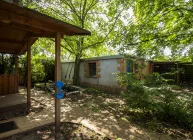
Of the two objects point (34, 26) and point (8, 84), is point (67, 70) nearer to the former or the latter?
point (8, 84)

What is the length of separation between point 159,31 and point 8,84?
23.9 ft

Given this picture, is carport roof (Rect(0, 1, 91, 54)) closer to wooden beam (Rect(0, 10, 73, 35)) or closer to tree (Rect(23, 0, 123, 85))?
wooden beam (Rect(0, 10, 73, 35))

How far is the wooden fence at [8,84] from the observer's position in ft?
19.6

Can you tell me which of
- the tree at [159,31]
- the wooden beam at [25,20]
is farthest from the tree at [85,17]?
the wooden beam at [25,20]

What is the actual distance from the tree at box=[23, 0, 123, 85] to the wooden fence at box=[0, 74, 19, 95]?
3878mm

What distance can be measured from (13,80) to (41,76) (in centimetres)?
405

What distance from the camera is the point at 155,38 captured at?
5082 mm

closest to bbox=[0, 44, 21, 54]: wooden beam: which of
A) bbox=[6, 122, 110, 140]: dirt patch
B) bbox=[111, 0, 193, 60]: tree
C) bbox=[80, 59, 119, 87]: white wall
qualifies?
bbox=[6, 122, 110, 140]: dirt patch

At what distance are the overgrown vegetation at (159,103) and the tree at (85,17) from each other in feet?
16.5

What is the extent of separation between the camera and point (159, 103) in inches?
159

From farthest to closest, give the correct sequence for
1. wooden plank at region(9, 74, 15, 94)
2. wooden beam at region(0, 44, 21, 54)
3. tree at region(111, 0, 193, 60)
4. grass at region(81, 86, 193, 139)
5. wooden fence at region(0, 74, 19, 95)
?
1. wooden plank at region(9, 74, 15, 94)
2. wooden beam at region(0, 44, 21, 54)
3. wooden fence at region(0, 74, 19, 95)
4. tree at region(111, 0, 193, 60)
5. grass at region(81, 86, 193, 139)

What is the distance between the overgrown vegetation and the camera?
3.79 meters

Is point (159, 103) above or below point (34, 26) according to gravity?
below

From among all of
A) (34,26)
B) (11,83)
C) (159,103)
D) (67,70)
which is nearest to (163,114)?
(159,103)
